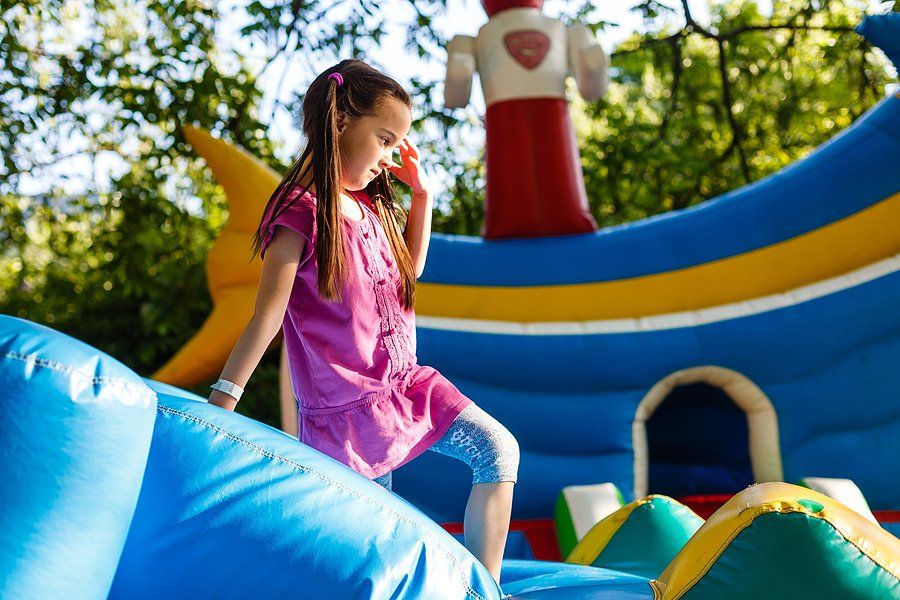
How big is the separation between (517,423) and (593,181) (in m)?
2.35

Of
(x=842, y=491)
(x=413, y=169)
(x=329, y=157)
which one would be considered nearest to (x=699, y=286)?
(x=842, y=491)

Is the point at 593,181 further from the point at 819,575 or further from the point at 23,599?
the point at 23,599

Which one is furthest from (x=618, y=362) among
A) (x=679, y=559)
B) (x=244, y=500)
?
(x=244, y=500)

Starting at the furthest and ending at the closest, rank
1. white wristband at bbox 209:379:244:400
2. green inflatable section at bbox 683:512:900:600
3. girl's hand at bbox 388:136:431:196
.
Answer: girl's hand at bbox 388:136:431:196, white wristband at bbox 209:379:244:400, green inflatable section at bbox 683:512:900:600

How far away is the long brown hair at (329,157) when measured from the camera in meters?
1.44

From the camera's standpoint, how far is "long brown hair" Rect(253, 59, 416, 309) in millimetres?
1442

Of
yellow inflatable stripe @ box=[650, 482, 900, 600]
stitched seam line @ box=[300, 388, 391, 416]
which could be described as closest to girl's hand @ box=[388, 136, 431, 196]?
stitched seam line @ box=[300, 388, 391, 416]

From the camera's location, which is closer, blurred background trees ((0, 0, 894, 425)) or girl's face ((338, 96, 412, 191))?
girl's face ((338, 96, 412, 191))

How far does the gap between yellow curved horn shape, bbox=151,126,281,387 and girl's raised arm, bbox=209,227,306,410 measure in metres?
1.57

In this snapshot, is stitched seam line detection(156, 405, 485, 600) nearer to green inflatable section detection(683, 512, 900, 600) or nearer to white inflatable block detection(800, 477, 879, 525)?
green inflatable section detection(683, 512, 900, 600)

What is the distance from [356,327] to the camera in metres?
1.50

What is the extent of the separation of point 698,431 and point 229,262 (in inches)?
59.4

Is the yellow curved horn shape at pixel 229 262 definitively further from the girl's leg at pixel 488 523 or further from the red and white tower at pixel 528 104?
the girl's leg at pixel 488 523

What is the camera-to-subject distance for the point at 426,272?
9.44 feet
